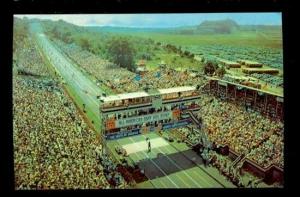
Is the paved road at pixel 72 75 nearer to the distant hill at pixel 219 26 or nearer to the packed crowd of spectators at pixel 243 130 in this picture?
the packed crowd of spectators at pixel 243 130

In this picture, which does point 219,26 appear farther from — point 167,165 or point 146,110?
point 167,165

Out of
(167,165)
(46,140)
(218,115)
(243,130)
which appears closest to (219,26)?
(218,115)

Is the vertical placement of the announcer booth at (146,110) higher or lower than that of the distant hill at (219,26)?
lower

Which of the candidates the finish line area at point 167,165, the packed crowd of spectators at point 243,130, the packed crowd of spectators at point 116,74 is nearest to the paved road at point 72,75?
the packed crowd of spectators at point 116,74

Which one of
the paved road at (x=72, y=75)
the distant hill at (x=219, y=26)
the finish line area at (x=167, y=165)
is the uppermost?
the distant hill at (x=219, y=26)
